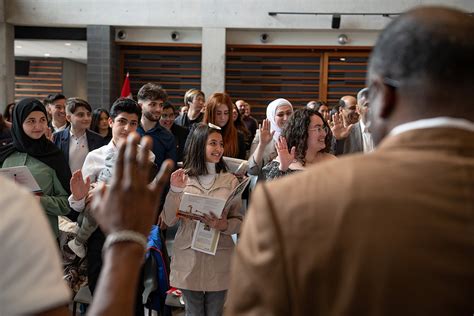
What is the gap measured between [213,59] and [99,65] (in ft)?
6.83

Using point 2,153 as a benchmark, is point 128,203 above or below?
above

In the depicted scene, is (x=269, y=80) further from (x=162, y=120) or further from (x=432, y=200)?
(x=432, y=200)

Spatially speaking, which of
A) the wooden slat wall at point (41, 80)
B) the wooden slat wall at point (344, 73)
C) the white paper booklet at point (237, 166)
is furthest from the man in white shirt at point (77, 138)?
the wooden slat wall at point (41, 80)

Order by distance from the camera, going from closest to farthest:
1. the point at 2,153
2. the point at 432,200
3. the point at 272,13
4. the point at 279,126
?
the point at 432,200, the point at 2,153, the point at 279,126, the point at 272,13

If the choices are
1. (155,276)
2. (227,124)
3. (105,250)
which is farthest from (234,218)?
(105,250)

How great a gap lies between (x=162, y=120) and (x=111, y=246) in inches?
192

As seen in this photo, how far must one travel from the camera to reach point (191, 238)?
3.46 m

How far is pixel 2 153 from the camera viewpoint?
3.50 metres

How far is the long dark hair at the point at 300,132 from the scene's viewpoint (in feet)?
12.2

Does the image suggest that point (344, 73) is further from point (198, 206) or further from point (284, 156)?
point (198, 206)

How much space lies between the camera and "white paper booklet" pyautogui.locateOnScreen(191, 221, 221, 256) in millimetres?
3407

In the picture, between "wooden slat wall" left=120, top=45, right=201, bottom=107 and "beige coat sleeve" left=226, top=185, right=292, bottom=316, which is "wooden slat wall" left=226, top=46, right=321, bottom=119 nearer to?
"wooden slat wall" left=120, top=45, right=201, bottom=107

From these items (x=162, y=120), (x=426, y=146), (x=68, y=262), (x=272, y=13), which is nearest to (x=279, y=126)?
(x=162, y=120)

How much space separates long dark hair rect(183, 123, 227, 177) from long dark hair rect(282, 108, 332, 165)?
1.58 feet
